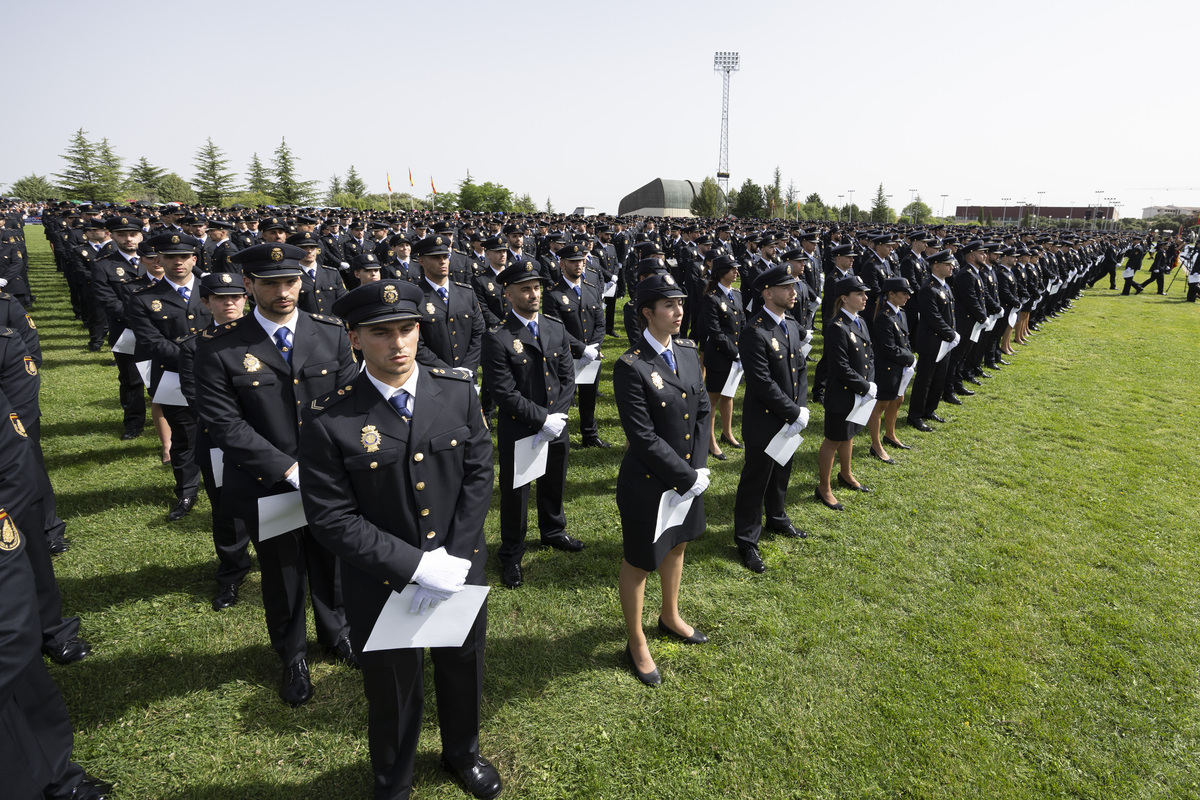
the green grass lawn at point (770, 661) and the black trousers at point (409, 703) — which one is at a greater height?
the black trousers at point (409, 703)

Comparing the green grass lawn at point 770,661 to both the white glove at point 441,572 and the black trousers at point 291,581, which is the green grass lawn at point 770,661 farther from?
the white glove at point 441,572

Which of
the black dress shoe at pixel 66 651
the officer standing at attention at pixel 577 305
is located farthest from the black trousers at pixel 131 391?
the officer standing at attention at pixel 577 305

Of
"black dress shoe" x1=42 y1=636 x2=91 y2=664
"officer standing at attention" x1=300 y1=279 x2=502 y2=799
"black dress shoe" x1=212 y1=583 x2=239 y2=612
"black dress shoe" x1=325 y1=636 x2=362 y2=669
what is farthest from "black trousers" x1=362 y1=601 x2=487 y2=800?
"black dress shoe" x1=42 y1=636 x2=91 y2=664

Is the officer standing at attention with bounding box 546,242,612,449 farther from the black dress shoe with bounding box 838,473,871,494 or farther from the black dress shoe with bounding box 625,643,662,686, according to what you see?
the black dress shoe with bounding box 625,643,662,686

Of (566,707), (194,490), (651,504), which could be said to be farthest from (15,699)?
(194,490)

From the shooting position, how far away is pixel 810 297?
1021cm

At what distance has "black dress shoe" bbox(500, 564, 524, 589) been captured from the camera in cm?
522

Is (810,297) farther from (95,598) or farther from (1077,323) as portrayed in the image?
(1077,323)

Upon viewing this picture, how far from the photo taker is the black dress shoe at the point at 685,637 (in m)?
4.54

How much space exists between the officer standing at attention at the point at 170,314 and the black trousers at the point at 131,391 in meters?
2.47

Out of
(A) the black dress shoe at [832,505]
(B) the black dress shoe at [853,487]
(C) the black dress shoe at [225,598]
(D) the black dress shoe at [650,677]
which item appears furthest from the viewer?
A: (B) the black dress shoe at [853,487]

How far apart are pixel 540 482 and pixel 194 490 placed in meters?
3.88

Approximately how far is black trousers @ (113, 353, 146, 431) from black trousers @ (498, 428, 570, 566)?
6148 mm

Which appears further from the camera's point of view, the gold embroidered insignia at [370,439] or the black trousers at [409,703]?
the black trousers at [409,703]
